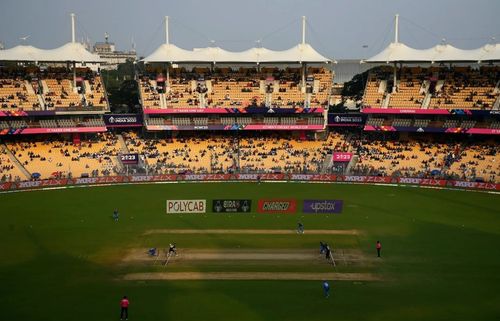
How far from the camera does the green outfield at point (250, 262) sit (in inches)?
1084

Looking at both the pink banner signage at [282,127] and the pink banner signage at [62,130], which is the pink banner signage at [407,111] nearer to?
the pink banner signage at [282,127]

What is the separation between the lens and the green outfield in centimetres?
2753

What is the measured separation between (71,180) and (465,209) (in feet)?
135

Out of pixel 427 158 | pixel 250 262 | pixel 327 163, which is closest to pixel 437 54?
pixel 427 158

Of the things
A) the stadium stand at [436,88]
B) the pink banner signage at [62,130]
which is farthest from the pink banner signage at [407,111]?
the pink banner signage at [62,130]

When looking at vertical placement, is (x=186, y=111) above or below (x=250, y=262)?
above

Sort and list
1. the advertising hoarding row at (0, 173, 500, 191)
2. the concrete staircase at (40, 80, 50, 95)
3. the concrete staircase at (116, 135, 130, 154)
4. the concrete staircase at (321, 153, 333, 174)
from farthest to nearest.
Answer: the concrete staircase at (40, 80, 50, 95) → the concrete staircase at (116, 135, 130, 154) → the concrete staircase at (321, 153, 333, 174) → the advertising hoarding row at (0, 173, 500, 191)

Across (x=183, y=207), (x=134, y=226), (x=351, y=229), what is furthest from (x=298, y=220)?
(x=134, y=226)

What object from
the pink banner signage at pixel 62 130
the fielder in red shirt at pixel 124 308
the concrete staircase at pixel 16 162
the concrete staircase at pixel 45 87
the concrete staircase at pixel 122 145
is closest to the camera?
the fielder in red shirt at pixel 124 308

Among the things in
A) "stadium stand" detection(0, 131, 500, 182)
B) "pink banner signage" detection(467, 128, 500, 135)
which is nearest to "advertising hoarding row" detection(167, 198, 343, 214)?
"stadium stand" detection(0, 131, 500, 182)

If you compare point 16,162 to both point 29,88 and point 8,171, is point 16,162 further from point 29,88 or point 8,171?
point 29,88

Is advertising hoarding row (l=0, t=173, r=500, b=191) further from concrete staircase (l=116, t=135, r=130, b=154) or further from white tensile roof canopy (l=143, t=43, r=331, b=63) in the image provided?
white tensile roof canopy (l=143, t=43, r=331, b=63)

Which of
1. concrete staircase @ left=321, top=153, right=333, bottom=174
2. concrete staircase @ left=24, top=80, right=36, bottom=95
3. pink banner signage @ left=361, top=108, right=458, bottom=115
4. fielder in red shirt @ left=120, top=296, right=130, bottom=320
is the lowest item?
fielder in red shirt @ left=120, top=296, right=130, bottom=320

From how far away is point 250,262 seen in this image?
3438 cm
